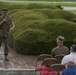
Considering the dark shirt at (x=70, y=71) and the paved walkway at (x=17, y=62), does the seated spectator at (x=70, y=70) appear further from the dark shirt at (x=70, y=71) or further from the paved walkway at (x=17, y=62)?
the paved walkway at (x=17, y=62)

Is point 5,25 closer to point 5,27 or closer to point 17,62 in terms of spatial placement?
point 5,27

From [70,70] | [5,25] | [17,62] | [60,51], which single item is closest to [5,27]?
[5,25]

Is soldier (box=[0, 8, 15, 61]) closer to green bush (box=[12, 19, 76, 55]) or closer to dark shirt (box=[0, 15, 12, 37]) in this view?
dark shirt (box=[0, 15, 12, 37])

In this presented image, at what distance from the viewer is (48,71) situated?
10.3m

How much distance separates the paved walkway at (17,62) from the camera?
13170 mm

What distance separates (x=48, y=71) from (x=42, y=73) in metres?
0.57

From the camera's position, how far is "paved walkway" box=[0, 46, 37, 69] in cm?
1317

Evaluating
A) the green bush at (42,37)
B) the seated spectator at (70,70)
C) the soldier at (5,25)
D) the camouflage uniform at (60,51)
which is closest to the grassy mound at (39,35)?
the green bush at (42,37)

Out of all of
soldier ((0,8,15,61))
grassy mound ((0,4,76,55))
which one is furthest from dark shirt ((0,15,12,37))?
grassy mound ((0,4,76,55))

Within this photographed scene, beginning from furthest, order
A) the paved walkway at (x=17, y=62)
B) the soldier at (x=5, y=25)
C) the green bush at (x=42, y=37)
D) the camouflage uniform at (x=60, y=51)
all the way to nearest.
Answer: the green bush at (x=42, y=37)
the soldier at (x=5, y=25)
the paved walkway at (x=17, y=62)
the camouflage uniform at (x=60, y=51)

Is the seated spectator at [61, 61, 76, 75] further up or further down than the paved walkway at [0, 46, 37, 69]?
further up

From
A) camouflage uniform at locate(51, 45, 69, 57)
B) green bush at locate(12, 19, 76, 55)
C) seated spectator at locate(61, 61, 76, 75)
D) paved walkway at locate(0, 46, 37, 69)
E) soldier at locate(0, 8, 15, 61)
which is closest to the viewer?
seated spectator at locate(61, 61, 76, 75)

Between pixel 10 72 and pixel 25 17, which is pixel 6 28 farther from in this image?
pixel 25 17

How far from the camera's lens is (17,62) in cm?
1397
